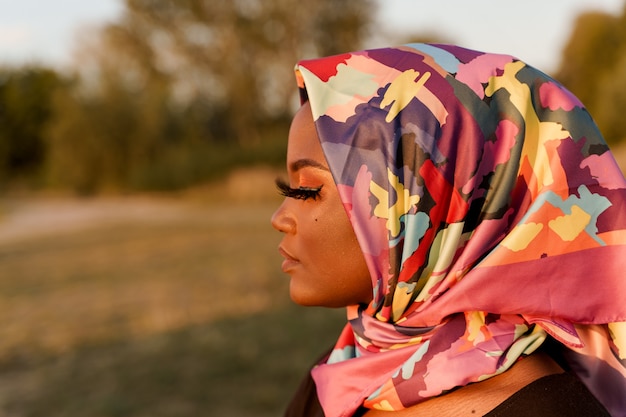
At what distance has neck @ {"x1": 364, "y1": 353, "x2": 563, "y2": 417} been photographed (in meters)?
1.40

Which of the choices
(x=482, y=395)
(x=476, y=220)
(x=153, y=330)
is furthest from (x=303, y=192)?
(x=153, y=330)

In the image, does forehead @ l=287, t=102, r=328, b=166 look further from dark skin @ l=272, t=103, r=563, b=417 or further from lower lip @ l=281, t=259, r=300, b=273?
lower lip @ l=281, t=259, r=300, b=273

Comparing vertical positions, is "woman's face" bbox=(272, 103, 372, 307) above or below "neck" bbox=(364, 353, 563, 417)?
above

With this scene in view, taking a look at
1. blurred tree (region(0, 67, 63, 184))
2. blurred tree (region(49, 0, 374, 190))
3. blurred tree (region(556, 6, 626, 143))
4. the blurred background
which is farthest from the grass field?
blurred tree (region(0, 67, 63, 184))

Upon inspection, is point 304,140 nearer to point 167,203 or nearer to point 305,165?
point 305,165

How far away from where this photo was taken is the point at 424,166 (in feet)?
4.76

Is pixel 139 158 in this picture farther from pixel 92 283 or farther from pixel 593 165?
pixel 593 165

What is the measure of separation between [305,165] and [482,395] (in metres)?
0.67

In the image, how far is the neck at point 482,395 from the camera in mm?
1402

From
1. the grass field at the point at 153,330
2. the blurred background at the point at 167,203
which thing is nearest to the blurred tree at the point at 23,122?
the blurred background at the point at 167,203

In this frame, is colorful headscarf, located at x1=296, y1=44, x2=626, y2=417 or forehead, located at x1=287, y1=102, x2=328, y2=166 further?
forehead, located at x1=287, y1=102, x2=328, y2=166

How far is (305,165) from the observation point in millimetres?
1636

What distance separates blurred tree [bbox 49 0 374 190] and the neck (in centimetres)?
2068

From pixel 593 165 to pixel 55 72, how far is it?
104ft
